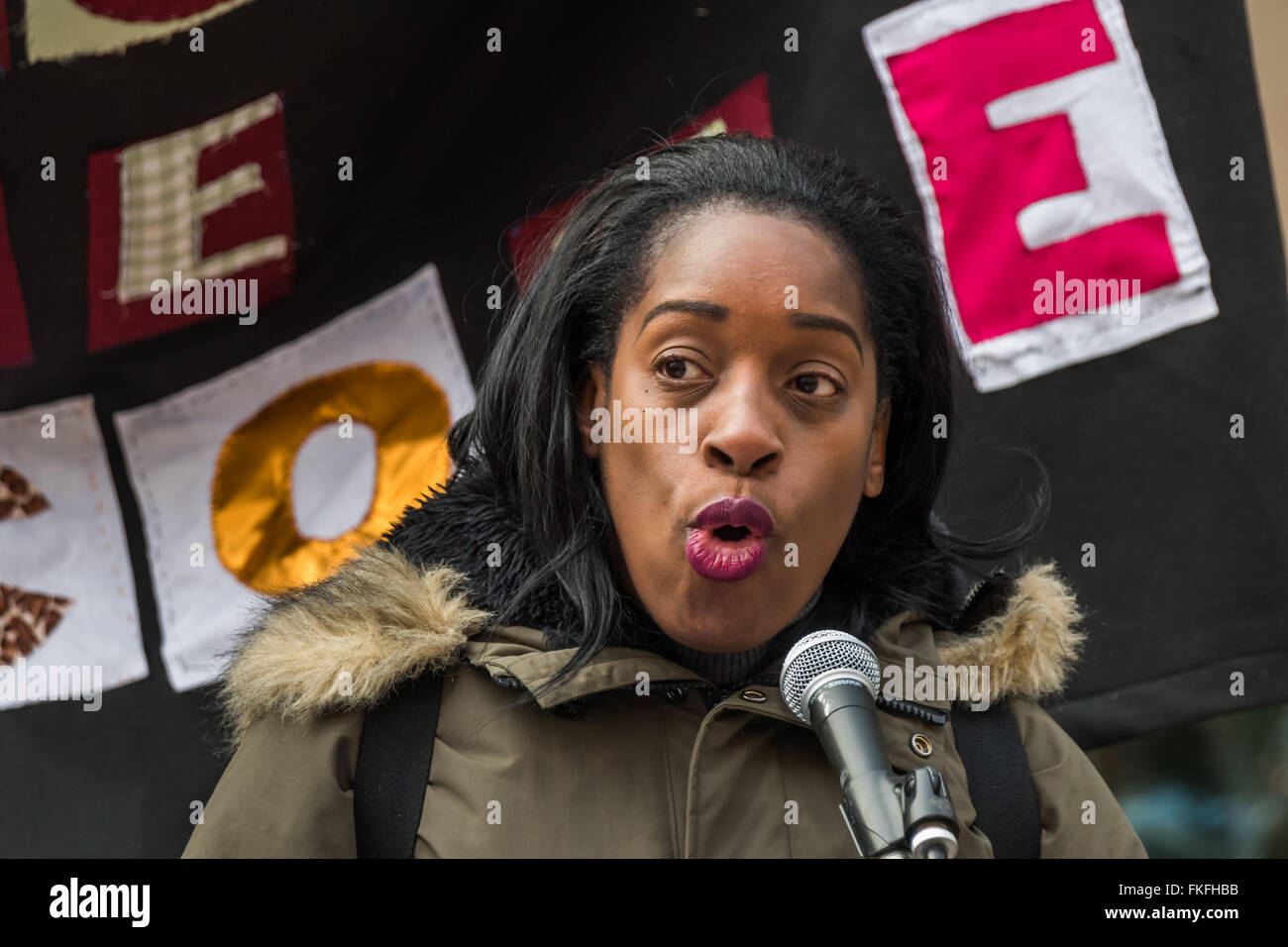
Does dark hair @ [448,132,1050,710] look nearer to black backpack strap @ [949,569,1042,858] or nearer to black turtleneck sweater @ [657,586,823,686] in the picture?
black turtleneck sweater @ [657,586,823,686]

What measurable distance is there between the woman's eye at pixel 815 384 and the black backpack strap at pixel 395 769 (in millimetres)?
665

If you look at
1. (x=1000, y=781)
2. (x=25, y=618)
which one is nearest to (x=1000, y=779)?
(x=1000, y=781)

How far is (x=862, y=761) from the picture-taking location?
4.80 feet

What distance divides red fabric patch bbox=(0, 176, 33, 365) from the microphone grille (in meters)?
2.09

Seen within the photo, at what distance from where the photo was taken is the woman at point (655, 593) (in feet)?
6.06

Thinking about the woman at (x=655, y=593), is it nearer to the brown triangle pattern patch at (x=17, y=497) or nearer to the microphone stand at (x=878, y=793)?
the microphone stand at (x=878, y=793)

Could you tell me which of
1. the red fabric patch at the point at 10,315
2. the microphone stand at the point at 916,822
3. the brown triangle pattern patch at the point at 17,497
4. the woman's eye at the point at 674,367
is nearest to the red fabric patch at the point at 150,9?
the red fabric patch at the point at 10,315

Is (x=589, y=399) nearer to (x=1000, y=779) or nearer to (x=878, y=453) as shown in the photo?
(x=878, y=453)

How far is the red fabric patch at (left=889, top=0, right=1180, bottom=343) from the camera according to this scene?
2.89m

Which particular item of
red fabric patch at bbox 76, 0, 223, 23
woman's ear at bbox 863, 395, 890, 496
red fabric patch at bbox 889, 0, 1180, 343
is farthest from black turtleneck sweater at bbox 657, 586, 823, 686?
red fabric patch at bbox 76, 0, 223, 23

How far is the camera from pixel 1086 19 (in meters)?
2.90

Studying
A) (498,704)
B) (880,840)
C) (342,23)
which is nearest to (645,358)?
(498,704)

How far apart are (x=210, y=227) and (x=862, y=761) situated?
2144 millimetres
